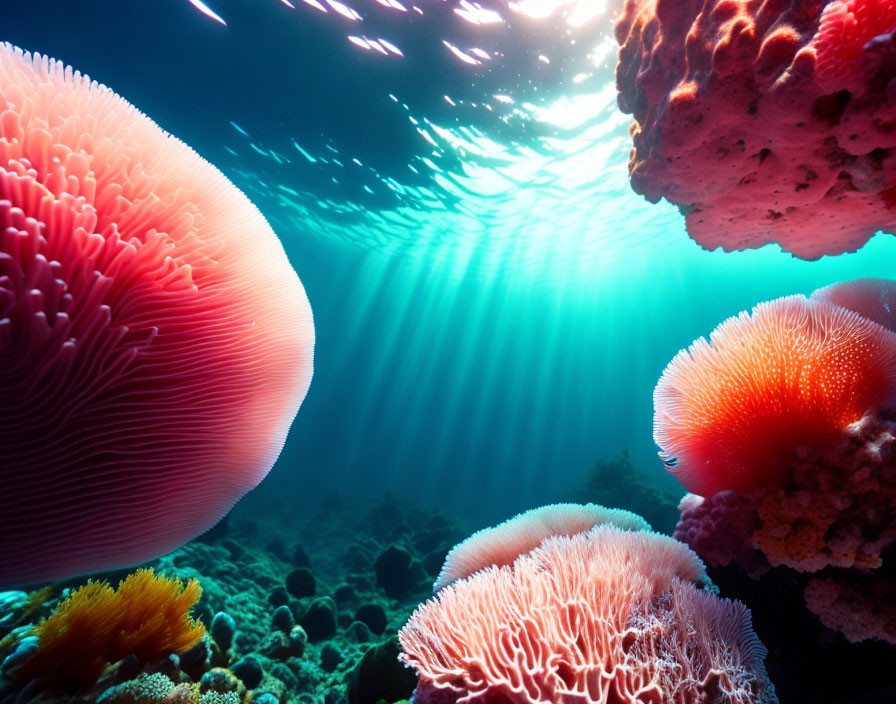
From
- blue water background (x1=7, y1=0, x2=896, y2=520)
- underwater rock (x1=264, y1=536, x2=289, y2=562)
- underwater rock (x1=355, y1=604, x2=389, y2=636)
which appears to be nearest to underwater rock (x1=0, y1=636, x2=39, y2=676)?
underwater rock (x1=355, y1=604, x2=389, y2=636)

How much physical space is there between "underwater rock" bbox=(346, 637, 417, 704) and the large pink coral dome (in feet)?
12.7

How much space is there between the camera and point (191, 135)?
55.4ft

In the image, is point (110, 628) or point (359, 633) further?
point (359, 633)

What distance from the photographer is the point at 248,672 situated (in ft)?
16.0

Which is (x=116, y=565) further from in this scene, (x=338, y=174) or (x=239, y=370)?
(x=338, y=174)

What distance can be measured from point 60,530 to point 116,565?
0.44m

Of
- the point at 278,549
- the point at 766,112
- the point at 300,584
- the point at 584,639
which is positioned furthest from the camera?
the point at 278,549

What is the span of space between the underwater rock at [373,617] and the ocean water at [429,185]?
43.0ft

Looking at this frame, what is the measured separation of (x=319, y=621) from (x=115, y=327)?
8.72 metres

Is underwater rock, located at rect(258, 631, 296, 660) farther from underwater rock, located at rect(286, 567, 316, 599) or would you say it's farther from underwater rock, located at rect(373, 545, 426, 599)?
underwater rock, located at rect(373, 545, 426, 599)

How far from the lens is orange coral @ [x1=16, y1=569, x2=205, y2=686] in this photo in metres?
2.43

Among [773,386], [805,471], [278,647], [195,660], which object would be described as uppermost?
[773,386]

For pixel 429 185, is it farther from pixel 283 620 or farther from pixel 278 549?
pixel 283 620

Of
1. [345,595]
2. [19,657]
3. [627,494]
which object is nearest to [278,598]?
[345,595]
